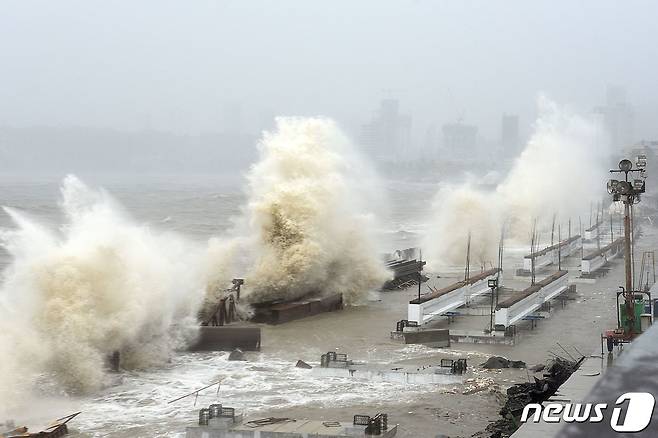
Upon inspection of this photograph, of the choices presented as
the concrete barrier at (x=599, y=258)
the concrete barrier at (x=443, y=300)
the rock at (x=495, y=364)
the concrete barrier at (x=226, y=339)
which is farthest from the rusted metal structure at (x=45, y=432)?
the concrete barrier at (x=599, y=258)

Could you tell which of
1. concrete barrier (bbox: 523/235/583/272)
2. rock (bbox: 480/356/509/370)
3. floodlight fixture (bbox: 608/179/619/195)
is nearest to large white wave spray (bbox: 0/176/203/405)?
rock (bbox: 480/356/509/370)

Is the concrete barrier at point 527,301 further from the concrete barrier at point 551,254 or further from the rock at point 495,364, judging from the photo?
the concrete barrier at point 551,254

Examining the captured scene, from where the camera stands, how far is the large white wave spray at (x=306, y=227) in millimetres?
29203

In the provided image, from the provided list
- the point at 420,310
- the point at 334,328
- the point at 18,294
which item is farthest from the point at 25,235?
the point at 420,310

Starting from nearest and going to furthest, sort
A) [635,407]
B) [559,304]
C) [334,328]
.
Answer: [635,407]
[334,328]
[559,304]

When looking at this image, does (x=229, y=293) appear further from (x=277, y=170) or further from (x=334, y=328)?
(x=277, y=170)

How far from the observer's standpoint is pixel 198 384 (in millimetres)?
17641

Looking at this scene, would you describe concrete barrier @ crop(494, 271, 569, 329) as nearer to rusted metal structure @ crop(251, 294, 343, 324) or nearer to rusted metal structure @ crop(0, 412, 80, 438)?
rusted metal structure @ crop(251, 294, 343, 324)

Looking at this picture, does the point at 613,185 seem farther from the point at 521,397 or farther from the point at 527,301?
the point at 527,301

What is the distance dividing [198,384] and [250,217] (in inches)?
547

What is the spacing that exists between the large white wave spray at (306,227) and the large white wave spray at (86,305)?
5683mm

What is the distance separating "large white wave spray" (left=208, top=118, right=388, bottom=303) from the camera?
95.8 feet

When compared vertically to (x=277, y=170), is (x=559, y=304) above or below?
below

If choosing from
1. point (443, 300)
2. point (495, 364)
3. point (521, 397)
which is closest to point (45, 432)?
point (521, 397)
